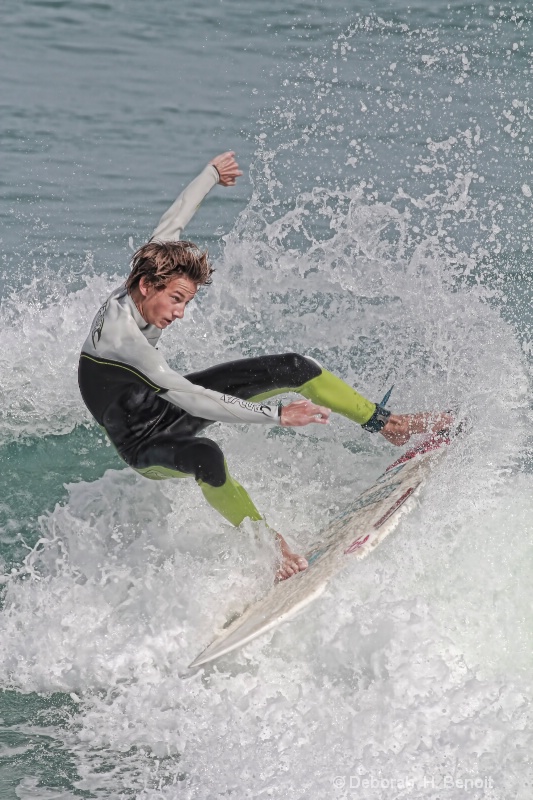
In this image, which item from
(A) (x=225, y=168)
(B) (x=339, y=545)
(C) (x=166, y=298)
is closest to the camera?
(C) (x=166, y=298)

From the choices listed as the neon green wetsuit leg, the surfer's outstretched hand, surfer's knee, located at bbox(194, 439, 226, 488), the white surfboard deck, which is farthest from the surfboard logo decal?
the surfer's outstretched hand

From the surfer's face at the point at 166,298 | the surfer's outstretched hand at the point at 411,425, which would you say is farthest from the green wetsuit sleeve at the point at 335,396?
the surfer's face at the point at 166,298

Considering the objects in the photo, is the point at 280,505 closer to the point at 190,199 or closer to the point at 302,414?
the point at 302,414

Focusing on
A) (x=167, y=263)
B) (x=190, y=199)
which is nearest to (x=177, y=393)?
(x=167, y=263)

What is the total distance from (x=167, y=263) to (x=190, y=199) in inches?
33.8

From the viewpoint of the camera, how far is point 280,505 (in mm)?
6160

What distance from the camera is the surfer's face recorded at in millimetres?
4707

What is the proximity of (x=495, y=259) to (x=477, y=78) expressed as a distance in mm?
8095

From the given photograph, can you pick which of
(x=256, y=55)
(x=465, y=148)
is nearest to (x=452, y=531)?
(x=465, y=148)

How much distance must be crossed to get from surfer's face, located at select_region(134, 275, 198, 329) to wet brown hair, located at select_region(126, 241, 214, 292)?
2 cm

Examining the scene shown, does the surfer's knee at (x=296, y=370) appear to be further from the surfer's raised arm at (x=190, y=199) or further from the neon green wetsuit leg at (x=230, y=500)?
the surfer's raised arm at (x=190, y=199)

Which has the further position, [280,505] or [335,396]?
[280,505]

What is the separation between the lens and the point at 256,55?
60.9 ft

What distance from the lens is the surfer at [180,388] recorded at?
4719 millimetres
